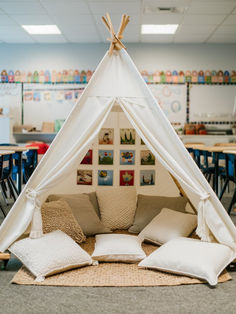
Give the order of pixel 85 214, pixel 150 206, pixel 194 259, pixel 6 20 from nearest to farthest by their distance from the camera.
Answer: pixel 194 259 → pixel 85 214 → pixel 150 206 → pixel 6 20

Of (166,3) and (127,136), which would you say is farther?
(166,3)

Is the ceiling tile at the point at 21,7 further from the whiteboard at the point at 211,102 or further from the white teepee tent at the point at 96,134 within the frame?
the whiteboard at the point at 211,102

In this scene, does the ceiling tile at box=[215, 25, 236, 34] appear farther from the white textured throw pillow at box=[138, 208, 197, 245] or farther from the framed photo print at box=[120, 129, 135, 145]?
the white textured throw pillow at box=[138, 208, 197, 245]

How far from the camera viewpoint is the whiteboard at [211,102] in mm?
8367

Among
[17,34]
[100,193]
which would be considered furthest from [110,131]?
[17,34]

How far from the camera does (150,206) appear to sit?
3576 mm

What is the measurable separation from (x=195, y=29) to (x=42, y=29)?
2920mm

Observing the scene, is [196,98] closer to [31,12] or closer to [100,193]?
[31,12]

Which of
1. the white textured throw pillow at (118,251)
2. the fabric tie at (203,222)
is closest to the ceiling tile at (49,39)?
the white textured throw pillow at (118,251)

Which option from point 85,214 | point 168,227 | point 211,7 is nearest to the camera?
point 168,227

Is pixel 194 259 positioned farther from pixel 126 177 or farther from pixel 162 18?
pixel 162 18

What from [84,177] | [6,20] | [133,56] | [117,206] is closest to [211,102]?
[133,56]

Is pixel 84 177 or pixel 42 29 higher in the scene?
pixel 42 29

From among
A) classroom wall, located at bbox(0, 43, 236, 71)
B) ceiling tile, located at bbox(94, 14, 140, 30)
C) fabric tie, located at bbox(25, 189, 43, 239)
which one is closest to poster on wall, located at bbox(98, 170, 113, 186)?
fabric tie, located at bbox(25, 189, 43, 239)
